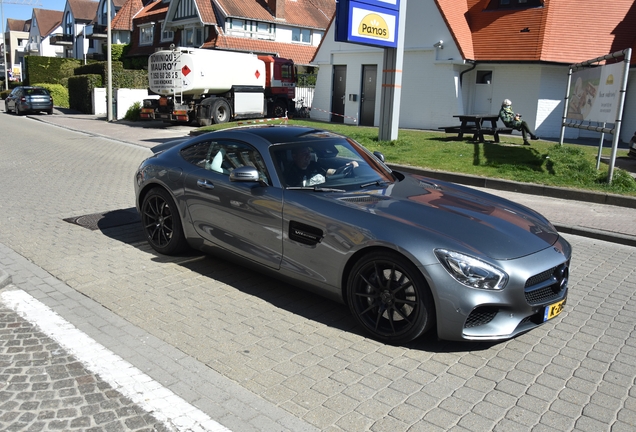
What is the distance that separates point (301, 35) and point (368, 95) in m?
25.3

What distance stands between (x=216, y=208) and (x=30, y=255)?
8.15 ft

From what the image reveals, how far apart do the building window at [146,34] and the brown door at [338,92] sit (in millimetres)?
29887

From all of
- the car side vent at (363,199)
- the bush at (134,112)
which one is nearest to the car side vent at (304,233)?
→ the car side vent at (363,199)

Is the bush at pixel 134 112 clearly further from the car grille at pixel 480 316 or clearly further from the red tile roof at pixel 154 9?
the car grille at pixel 480 316

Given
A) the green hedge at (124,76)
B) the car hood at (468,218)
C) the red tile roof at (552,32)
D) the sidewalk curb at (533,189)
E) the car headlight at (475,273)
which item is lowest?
the sidewalk curb at (533,189)

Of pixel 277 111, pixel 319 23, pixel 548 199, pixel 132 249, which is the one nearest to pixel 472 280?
pixel 132 249

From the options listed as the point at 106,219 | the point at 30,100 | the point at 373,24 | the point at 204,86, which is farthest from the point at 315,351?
the point at 30,100

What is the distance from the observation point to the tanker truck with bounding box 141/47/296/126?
2445 cm

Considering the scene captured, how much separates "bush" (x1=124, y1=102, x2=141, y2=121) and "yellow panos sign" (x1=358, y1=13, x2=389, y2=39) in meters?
17.6

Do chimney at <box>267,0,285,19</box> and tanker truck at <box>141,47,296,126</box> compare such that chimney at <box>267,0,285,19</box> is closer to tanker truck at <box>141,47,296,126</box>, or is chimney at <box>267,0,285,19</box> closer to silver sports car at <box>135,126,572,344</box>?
tanker truck at <box>141,47,296,126</box>

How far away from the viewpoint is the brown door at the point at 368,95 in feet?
82.4

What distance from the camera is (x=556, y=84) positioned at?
21.3m

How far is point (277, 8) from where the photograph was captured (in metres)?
46.2

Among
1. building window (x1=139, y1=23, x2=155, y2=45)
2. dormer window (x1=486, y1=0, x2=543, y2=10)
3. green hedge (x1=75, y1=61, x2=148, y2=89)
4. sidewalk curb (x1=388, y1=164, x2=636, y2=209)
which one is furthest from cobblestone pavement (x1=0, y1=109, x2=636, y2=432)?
building window (x1=139, y1=23, x2=155, y2=45)
